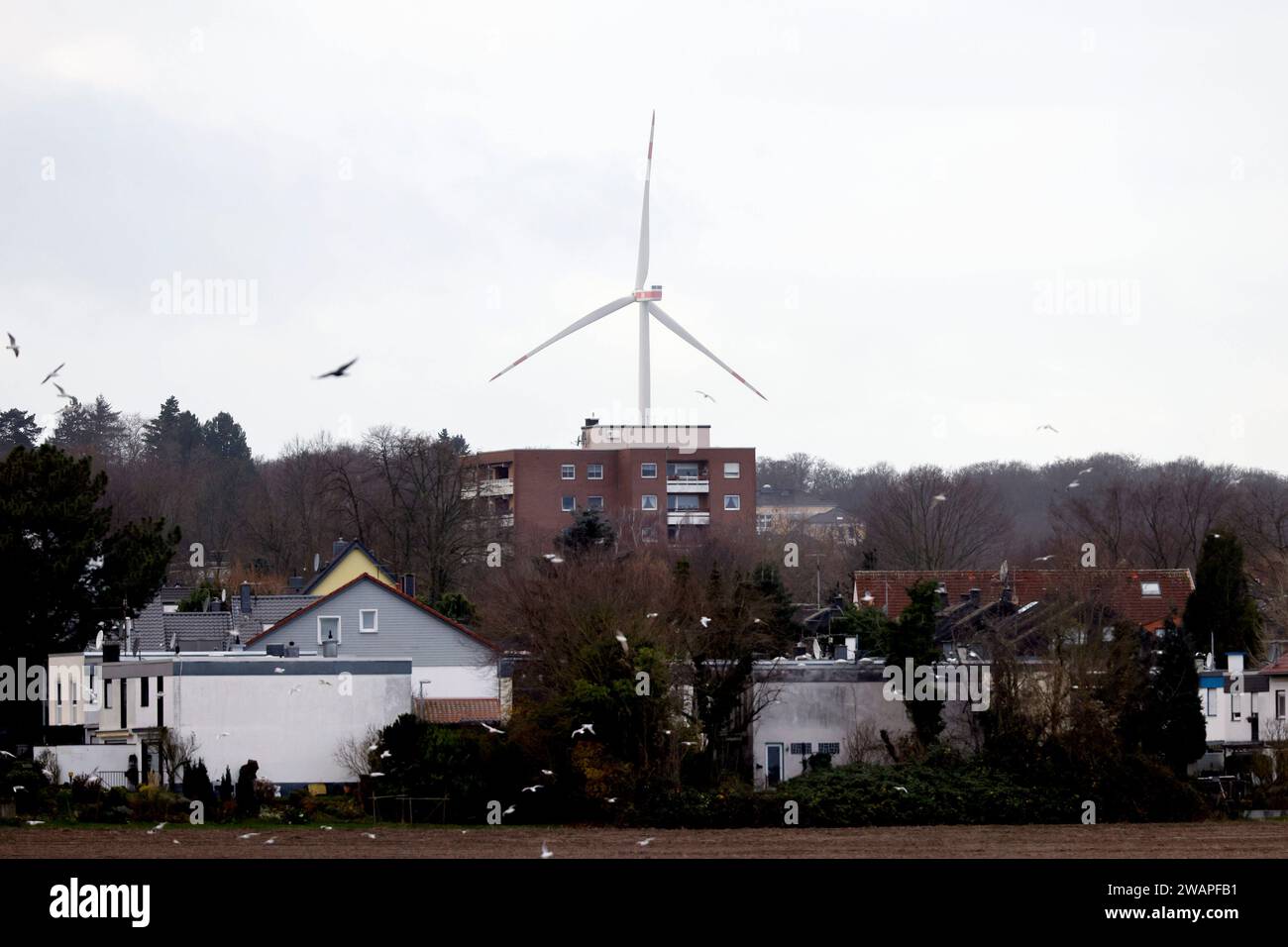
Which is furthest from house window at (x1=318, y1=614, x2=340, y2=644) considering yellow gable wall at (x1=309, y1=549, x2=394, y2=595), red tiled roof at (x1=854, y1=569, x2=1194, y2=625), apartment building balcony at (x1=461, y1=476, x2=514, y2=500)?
apartment building balcony at (x1=461, y1=476, x2=514, y2=500)

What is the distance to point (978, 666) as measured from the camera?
157 ft

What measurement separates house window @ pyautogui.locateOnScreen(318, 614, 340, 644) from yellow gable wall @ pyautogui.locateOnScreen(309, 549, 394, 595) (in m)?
11.5

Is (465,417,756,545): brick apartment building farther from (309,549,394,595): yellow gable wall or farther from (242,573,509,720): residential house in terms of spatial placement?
(242,573,509,720): residential house

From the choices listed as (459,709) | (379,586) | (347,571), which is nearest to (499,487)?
(347,571)

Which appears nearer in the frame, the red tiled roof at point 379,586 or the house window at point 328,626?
the red tiled roof at point 379,586

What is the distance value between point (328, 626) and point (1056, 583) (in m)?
28.1

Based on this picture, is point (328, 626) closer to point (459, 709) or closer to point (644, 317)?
point (459, 709)

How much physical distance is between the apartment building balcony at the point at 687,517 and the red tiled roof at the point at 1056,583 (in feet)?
216

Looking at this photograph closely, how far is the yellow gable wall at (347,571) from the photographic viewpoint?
7281cm

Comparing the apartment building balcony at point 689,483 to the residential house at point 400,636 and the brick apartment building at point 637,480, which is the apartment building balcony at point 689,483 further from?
the residential house at point 400,636

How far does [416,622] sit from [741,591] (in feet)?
46.4

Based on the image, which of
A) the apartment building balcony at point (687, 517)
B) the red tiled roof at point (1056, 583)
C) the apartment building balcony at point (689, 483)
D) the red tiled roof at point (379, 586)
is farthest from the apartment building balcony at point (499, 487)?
the red tiled roof at point (379, 586)

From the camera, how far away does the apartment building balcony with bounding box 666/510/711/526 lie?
153000 millimetres
